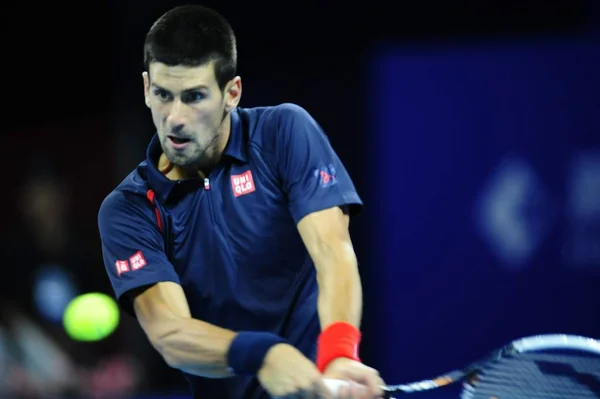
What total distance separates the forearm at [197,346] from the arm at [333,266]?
Answer: 35 centimetres

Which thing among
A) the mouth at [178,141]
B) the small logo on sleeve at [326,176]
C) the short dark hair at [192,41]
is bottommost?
the small logo on sleeve at [326,176]

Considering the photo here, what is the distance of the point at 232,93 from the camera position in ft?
13.5

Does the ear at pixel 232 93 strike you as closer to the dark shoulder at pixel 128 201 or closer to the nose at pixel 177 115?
the nose at pixel 177 115

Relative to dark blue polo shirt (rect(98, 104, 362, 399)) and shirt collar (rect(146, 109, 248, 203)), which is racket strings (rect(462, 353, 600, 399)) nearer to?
dark blue polo shirt (rect(98, 104, 362, 399))

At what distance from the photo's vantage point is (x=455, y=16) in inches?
324

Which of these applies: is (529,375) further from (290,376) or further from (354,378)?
(290,376)

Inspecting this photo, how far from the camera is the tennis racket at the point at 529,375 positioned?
3.79 metres

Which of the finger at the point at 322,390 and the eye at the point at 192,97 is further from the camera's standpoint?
the eye at the point at 192,97

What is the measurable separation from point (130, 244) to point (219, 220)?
330 millimetres

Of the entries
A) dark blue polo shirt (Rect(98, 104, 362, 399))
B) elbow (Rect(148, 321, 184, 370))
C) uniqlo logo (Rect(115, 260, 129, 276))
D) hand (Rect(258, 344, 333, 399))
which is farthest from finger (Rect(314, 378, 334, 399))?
uniqlo logo (Rect(115, 260, 129, 276))

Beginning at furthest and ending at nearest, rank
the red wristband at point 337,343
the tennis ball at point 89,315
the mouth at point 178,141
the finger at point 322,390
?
the tennis ball at point 89,315 → the mouth at point 178,141 → the red wristband at point 337,343 → the finger at point 322,390

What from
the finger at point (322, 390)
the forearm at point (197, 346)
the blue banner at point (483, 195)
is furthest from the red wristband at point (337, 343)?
the blue banner at point (483, 195)

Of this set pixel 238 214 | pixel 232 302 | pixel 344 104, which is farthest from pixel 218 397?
pixel 344 104

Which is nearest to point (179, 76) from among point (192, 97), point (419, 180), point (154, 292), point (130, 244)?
point (192, 97)
